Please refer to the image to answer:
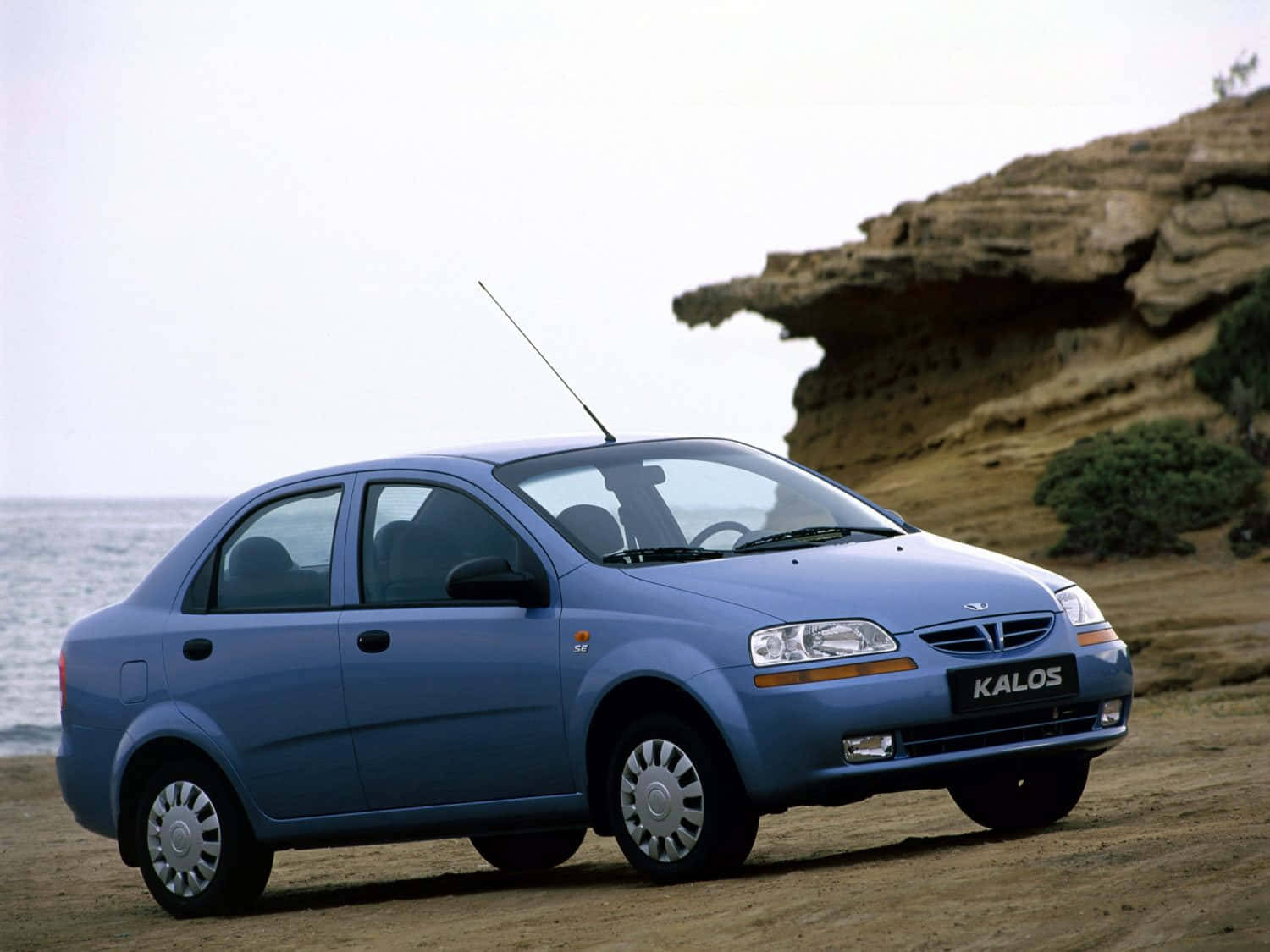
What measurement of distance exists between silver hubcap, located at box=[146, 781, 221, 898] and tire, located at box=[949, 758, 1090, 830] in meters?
3.22

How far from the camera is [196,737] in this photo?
8.22 meters

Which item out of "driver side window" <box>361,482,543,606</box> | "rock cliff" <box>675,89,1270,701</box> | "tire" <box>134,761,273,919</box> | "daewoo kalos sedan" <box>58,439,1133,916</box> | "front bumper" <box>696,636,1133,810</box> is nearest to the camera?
"front bumper" <box>696,636,1133,810</box>

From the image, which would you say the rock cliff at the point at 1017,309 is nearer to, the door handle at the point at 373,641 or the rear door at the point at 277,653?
the rear door at the point at 277,653

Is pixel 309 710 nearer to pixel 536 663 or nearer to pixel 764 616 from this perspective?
pixel 536 663

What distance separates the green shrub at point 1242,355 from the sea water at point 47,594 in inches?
613

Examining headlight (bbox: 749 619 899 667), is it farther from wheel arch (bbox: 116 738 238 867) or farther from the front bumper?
wheel arch (bbox: 116 738 238 867)

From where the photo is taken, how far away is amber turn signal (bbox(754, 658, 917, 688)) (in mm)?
6680

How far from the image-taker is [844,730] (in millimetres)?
6680

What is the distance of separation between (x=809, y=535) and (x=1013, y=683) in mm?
1147

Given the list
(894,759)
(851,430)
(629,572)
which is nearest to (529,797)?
(629,572)

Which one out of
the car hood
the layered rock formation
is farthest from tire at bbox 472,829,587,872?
the layered rock formation

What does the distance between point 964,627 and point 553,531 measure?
164 cm

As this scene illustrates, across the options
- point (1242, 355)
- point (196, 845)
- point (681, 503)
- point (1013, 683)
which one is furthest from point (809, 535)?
point (1242, 355)

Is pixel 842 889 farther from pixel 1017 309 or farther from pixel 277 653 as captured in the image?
pixel 1017 309
